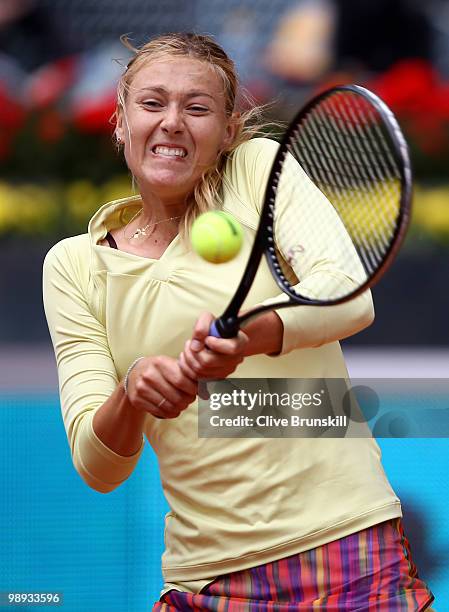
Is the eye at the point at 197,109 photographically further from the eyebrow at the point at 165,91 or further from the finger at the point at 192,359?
the finger at the point at 192,359

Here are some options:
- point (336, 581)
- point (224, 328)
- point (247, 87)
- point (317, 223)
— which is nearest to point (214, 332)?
point (224, 328)

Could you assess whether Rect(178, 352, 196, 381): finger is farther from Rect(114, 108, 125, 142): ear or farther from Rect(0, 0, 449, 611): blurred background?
Rect(0, 0, 449, 611): blurred background

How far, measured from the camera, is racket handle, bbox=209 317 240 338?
1050 millimetres

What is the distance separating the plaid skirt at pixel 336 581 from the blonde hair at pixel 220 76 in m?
0.39

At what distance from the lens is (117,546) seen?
2.15m

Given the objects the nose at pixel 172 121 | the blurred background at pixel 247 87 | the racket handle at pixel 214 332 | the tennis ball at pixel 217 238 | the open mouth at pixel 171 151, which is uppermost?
the blurred background at pixel 247 87

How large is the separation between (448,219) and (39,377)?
131 cm

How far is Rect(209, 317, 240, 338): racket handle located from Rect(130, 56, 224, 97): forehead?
0.34 metres

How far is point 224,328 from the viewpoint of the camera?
1052mm

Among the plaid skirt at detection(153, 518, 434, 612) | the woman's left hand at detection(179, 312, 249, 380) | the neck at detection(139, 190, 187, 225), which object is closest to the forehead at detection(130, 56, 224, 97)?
the neck at detection(139, 190, 187, 225)

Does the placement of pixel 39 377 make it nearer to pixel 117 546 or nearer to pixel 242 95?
pixel 117 546

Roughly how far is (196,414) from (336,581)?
24cm

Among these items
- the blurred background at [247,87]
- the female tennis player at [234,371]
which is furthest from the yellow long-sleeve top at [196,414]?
the blurred background at [247,87]

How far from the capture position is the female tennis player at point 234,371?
1191 mm
